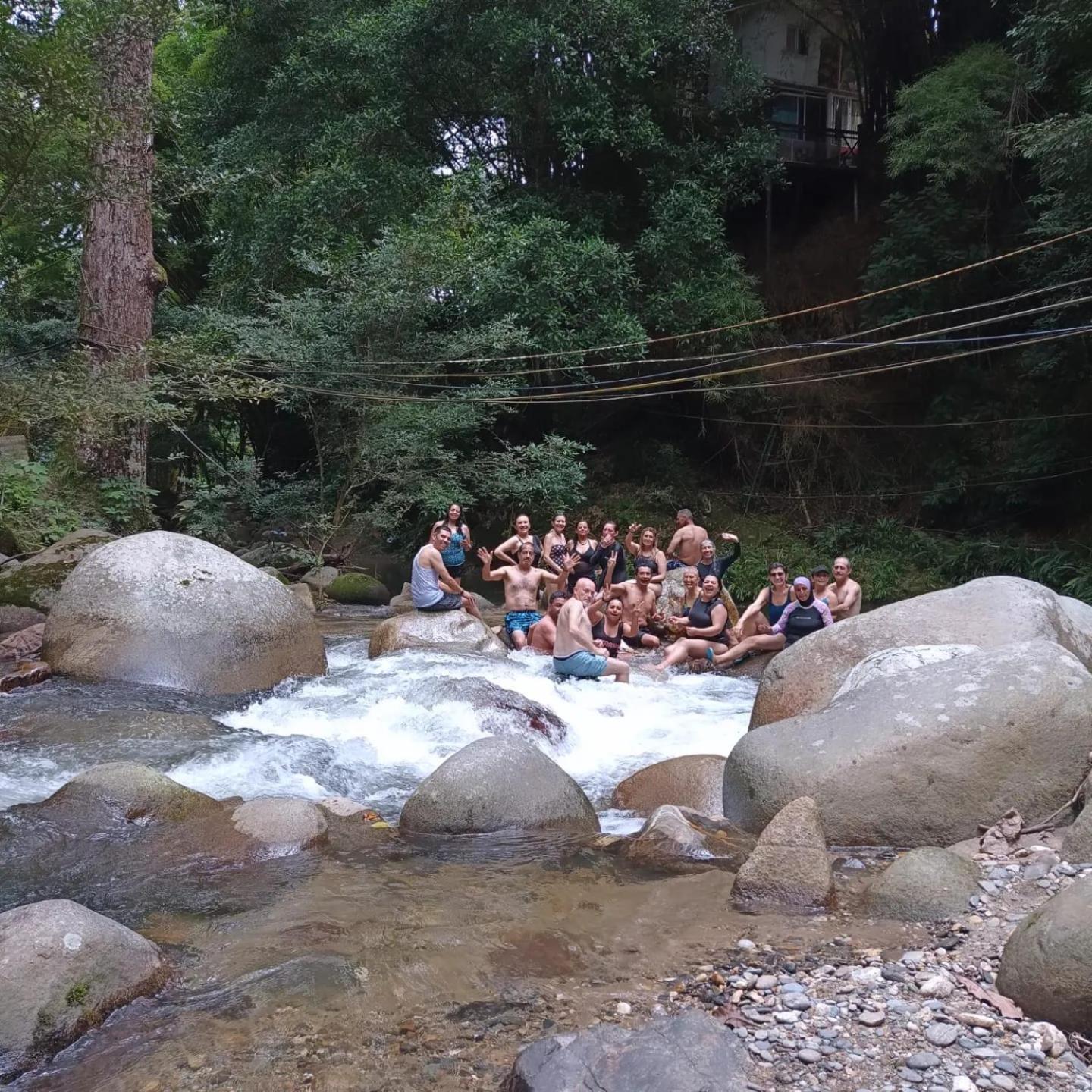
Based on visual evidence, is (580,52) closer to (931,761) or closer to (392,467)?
(392,467)

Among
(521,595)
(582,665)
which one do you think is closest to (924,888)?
(582,665)

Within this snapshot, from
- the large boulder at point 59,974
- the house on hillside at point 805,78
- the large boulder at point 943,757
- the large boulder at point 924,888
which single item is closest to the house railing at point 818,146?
the house on hillside at point 805,78

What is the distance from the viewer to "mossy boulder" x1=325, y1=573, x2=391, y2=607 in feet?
52.3

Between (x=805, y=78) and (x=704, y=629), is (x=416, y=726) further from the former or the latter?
(x=805, y=78)

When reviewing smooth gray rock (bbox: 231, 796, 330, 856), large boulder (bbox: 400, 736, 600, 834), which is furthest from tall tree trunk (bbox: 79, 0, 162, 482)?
large boulder (bbox: 400, 736, 600, 834)

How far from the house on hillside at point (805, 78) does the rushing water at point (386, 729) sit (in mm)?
17762

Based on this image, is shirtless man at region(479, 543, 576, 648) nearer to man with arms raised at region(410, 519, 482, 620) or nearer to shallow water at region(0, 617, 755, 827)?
man with arms raised at region(410, 519, 482, 620)

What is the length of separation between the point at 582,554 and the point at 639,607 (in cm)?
148

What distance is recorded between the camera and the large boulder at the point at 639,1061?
10.0 ft

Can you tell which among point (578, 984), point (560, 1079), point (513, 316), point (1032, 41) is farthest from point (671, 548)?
point (560, 1079)

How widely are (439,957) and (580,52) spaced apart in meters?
16.6

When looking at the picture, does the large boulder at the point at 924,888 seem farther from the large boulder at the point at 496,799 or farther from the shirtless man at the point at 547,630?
the shirtless man at the point at 547,630

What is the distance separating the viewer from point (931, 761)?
208 inches

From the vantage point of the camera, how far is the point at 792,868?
4.66 m
